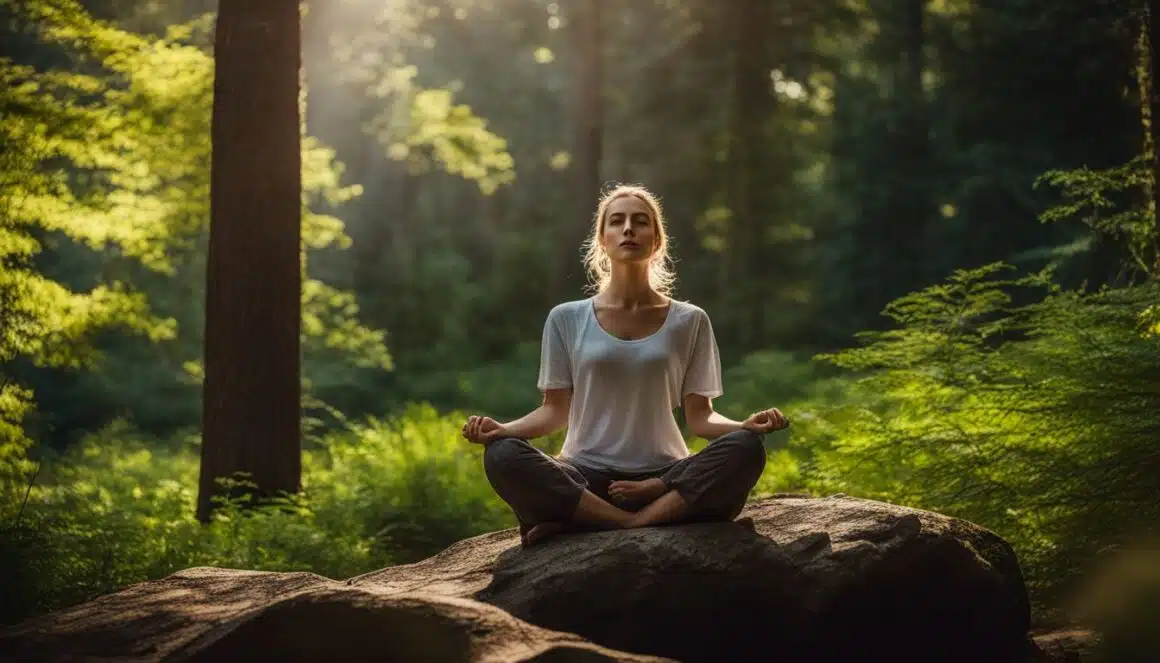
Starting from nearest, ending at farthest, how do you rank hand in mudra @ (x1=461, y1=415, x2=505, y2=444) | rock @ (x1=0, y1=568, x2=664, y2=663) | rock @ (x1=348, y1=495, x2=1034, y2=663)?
rock @ (x1=0, y1=568, x2=664, y2=663)
rock @ (x1=348, y1=495, x2=1034, y2=663)
hand in mudra @ (x1=461, y1=415, x2=505, y2=444)

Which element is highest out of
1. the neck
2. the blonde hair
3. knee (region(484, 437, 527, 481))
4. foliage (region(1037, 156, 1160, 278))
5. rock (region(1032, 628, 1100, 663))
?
foliage (region(1037, 156, 1160, 278))

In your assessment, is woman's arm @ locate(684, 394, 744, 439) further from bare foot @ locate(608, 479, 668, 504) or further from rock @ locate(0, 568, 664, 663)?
rock @ locate(0, 568, 664, 663)

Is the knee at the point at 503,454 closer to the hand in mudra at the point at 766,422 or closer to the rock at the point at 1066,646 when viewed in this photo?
the hand in mudra at the point at 766,422

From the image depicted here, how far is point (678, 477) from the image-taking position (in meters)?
4.91

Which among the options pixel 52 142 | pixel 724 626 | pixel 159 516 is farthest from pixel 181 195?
pixel 724 626

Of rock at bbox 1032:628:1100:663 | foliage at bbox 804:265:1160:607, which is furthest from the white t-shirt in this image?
foliage at bbox 804:265:1160:607

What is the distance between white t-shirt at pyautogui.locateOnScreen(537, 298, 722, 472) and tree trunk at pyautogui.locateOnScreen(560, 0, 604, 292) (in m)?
14.7

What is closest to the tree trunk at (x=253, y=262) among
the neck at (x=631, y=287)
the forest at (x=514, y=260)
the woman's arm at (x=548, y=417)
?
the forest at (x=514, y=260)

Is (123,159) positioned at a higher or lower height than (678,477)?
higher

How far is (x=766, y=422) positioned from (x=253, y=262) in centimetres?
489

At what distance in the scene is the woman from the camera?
4.88 m

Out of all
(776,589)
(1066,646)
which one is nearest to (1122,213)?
(1066,646)

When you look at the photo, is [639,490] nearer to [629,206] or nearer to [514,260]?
[629,206]

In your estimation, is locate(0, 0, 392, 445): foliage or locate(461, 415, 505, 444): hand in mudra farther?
locate(0, 0, 392, 445): foliage
